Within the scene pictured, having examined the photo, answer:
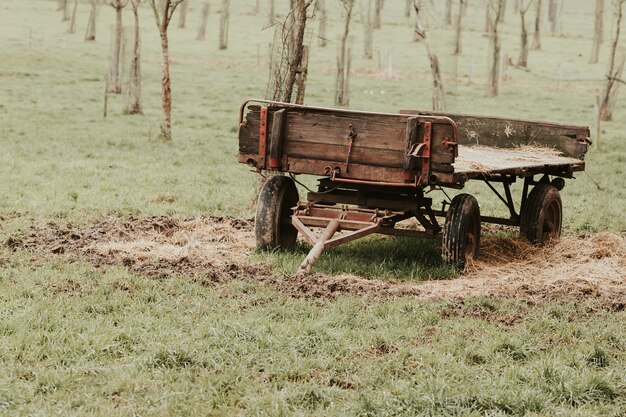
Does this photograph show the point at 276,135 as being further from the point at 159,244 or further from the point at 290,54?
the point at 290,54

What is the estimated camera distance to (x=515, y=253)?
9.44 m

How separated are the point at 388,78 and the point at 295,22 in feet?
93.3

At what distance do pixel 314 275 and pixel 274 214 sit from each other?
3.98 ft

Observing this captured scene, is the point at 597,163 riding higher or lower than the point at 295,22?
lower

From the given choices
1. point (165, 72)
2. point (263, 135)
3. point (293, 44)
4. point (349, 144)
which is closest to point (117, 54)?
point (165, 72)

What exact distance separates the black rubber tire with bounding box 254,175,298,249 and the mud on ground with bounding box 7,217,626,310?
27 cm

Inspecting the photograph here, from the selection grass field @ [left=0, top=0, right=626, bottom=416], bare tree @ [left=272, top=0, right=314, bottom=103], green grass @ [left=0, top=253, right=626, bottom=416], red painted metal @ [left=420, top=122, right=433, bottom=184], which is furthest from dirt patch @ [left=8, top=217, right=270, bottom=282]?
bare tree @ [left=272, top=0, right=314, bottom=103]

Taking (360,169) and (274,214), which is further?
(274,214)

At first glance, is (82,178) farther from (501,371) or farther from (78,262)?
(501,371)

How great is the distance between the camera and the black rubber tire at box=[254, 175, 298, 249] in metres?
8.79

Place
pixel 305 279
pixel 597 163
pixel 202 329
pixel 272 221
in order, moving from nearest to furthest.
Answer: pixel 202 329 < pixel 305 279 < pixel 272 221 < pixel 597 163

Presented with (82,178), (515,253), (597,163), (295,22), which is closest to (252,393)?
(515,253)

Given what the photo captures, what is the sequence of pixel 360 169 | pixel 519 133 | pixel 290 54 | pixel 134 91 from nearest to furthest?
1. pixel 360 169
2. pixel 519 133
3. pixel 290 54
4. pixel 134 91

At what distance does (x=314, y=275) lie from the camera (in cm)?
777
